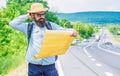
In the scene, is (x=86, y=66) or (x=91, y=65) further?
(x=91, y=65)

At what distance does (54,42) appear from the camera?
6191 millimetres

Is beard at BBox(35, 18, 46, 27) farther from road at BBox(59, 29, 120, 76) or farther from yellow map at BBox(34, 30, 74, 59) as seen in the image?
road at BBox(59, 29, 120, 76)

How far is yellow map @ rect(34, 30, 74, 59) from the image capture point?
19.9 feet

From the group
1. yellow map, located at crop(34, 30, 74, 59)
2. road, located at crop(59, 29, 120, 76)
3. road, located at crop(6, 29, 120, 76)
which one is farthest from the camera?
road, located at crop(59, 29, 120, 76)

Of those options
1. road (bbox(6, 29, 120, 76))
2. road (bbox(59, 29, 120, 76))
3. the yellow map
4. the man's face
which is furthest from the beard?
road (bbox(59, 29, 120, 76))

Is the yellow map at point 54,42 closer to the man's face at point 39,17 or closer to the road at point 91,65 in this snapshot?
the man's face at point 39,17

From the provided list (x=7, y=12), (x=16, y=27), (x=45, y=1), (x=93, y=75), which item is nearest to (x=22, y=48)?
(x=7, y=12)

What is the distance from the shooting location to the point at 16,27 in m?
6.36

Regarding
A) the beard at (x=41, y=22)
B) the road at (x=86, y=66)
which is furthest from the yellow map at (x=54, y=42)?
the road at (x=86, y=66)

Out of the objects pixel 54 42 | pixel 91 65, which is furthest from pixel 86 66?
pixel 54 42

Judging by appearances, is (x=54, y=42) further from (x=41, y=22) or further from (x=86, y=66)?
(x=86, y=66)

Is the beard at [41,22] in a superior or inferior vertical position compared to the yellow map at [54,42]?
superior

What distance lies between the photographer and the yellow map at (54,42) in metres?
6.05

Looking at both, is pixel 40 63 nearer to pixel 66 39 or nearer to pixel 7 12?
pixel 66 39
